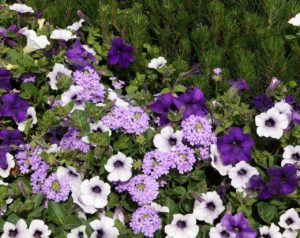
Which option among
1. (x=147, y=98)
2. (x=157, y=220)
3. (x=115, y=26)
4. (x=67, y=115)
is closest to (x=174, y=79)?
(x=147, y=98)

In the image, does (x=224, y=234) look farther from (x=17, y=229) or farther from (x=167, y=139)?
(x=17, y=229)

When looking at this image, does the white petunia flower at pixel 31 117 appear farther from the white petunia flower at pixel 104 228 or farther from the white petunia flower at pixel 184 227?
the white petunia flower at pixel 184 227

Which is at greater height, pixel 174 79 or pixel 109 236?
pixel 174 79

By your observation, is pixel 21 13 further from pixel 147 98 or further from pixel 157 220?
pixel 157 220

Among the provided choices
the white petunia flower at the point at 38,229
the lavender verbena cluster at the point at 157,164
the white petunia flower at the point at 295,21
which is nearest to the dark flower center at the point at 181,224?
the lavender verbena cluster at the point at 157,164

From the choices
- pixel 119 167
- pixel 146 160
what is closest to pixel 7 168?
pixel 119 167
